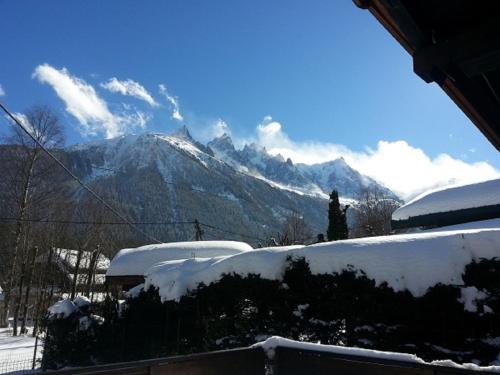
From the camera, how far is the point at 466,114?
3404mm

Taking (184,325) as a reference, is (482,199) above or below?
above

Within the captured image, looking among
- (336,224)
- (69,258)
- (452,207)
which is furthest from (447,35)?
(69,258)

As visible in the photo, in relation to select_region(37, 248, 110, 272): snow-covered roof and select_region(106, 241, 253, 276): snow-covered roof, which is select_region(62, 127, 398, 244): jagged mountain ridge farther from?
select_region(106, 241, 253, 276): snow-covered roof

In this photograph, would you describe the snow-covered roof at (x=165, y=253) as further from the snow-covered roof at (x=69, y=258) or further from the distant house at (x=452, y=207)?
the snow-covered roof at (x=69, y=258)

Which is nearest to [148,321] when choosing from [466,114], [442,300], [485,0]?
[442,300]

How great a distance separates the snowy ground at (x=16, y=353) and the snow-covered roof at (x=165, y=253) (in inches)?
170

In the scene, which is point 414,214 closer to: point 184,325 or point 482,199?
point 482,199

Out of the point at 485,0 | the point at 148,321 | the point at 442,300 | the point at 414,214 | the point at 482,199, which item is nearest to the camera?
the point at 485,0

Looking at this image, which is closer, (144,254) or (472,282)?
(472,282)

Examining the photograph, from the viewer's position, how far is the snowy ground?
1462 cm

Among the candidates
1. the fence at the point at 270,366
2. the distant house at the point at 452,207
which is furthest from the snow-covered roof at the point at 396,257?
the distant house at the point at 452,207

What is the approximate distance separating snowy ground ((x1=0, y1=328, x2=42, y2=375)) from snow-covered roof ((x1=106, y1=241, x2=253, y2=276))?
4.33 meters

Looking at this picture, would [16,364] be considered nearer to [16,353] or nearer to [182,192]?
[16,353]

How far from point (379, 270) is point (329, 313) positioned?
1326mm
